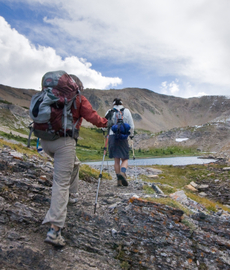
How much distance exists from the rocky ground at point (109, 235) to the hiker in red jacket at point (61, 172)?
0.40 m

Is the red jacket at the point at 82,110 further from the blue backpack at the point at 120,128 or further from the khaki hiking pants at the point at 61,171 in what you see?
the blue backpack at the point at 120,128

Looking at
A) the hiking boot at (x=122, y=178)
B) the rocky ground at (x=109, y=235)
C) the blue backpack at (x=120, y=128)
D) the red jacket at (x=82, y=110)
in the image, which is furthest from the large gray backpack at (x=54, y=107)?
the hiking boot at (x=122, y=178)

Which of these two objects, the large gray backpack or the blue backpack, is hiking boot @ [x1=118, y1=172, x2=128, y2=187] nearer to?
the blue backpack

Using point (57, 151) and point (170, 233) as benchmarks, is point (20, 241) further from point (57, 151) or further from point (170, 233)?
point (170, 233)

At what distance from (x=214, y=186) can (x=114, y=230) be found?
15758mm

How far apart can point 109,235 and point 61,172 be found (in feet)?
6.51

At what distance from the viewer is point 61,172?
4.62m

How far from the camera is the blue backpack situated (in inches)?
327

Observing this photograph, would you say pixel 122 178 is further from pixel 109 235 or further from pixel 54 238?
pixel 54 238

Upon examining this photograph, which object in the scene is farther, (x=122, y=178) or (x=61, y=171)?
(x=122, y=178)

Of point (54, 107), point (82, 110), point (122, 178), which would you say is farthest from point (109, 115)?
point (54, 107)

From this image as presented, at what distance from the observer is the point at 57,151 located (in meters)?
4.71

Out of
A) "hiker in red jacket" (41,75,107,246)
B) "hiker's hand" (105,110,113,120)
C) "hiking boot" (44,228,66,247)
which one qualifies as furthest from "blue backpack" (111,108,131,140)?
"hiking boot" (44,228,66,247)

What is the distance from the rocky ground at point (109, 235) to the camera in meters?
4.20
